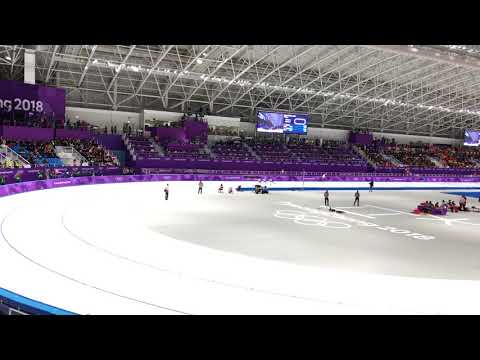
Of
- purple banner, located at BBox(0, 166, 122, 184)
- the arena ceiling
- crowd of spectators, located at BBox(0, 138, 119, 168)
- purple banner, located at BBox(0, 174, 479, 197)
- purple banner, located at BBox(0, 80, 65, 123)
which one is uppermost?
the arena ceiling

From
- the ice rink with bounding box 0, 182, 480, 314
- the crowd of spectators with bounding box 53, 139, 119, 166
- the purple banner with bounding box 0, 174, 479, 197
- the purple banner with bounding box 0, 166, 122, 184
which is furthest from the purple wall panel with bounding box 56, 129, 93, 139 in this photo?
the ice rink with bounding box 0, 182, 480, 314

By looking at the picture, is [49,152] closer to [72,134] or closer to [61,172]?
[61,172]

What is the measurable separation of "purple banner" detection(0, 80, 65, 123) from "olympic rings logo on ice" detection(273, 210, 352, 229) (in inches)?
1099

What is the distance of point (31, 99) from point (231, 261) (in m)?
33.8

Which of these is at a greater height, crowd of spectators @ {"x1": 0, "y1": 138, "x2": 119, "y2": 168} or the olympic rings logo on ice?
crowd of spectators @ {"x1": 0, "y1": 138, "x2": 119, "y2": 168}

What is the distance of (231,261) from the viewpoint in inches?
409

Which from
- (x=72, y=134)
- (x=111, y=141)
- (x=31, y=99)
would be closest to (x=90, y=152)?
(x=72, y=134)

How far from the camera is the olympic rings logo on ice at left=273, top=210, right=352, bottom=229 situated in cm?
1708

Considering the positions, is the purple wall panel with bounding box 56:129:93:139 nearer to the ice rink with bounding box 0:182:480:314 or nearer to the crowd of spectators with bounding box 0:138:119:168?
the crowd of spectators with bounding box 0:138:119:168

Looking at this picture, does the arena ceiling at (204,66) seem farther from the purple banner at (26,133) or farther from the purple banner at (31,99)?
the purple banner at (26,133)
